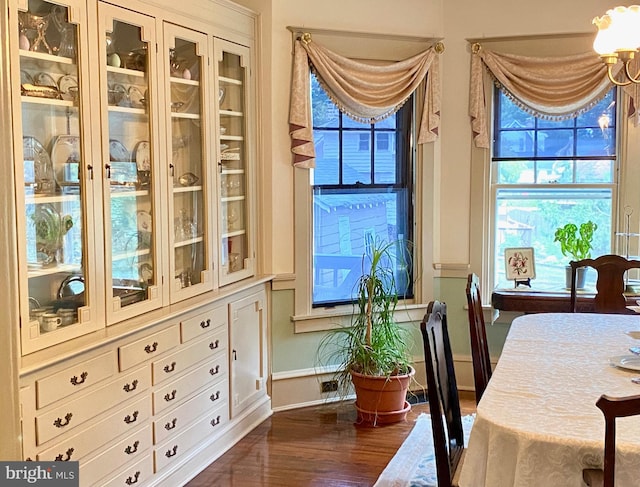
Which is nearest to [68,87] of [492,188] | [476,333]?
[476,333]

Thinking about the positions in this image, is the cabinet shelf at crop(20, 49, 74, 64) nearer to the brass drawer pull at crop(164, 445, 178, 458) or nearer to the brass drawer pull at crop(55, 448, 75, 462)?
the brass drawer pull at crop(55, 448, 75, 462)

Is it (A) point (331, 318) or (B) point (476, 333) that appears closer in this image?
(B) point (476, 333)

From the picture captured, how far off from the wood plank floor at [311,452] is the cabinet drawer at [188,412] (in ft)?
0.93

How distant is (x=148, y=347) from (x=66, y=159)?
0.88 m

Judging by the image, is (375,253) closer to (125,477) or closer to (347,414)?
(347,414)

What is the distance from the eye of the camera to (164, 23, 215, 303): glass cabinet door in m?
3.54

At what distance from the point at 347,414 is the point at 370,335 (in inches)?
20.6

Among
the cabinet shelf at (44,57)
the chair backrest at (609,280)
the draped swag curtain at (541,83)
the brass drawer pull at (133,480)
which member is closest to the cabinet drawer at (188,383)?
the brass drawer pull at (133,480)

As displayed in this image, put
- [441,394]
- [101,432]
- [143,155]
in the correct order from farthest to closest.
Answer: [143,155], [101,432], [441,394]

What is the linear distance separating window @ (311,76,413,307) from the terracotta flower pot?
2.09 ft

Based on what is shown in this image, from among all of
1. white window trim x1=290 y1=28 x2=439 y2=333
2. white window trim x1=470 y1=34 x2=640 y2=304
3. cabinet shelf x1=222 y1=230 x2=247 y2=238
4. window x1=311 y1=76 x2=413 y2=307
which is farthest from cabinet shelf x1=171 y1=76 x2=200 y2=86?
white window trim x1=470 y1=34 x2=640 y2=304

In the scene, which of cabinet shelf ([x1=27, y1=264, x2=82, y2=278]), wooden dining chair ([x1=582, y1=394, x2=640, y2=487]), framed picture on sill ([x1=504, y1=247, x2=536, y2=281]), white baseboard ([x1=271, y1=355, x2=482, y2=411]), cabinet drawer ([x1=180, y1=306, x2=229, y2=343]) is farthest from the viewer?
framed picture on sill ([x1=504, y1=247, x2=536, y2=281])

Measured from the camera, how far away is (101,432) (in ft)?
9.41

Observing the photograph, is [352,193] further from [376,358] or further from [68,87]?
[68,87]
